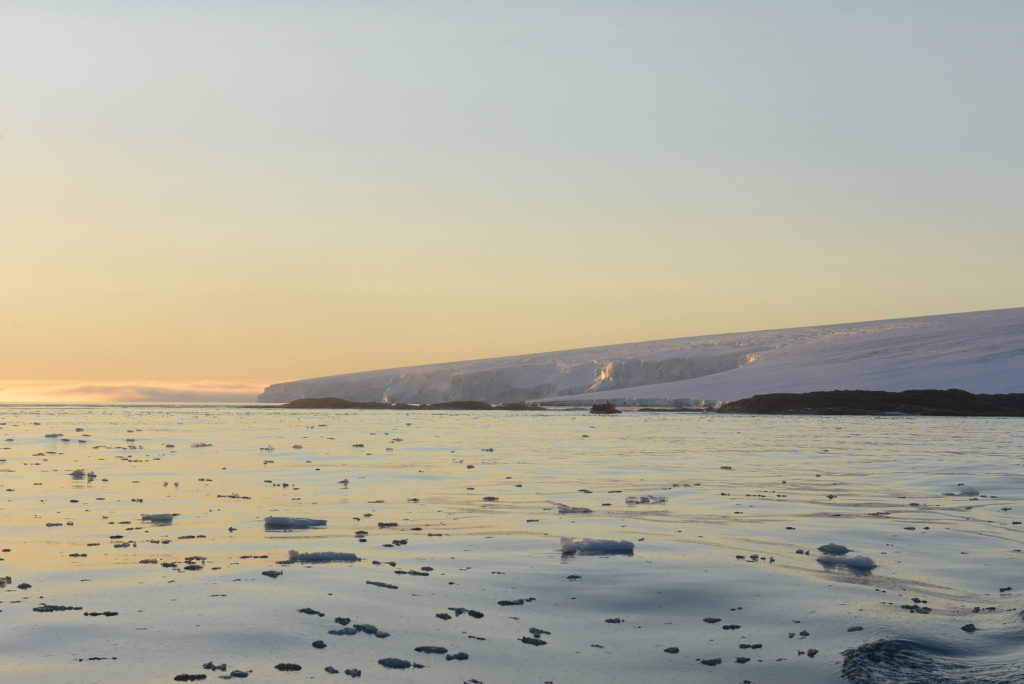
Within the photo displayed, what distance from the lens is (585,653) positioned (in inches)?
288

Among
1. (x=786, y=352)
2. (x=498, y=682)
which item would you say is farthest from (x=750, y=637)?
(x=786, y=352)

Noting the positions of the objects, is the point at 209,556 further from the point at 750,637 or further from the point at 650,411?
the point at 650,411

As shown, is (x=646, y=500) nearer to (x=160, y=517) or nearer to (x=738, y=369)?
(x=160, y=517)

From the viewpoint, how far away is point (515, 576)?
9.89m

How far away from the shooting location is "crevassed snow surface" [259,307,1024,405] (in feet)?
212

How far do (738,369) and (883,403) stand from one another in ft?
63.7

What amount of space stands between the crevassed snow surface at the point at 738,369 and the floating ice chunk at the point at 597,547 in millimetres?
52301

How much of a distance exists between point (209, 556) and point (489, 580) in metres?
3.28

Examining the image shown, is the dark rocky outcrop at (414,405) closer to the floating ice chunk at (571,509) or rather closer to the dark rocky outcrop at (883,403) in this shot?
the dark rocky outcrop at (883,403)

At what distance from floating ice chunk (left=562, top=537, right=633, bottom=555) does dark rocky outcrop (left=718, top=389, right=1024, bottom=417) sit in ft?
158

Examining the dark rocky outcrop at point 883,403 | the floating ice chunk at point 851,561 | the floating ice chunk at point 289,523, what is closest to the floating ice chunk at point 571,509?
the floating ice chunk at point 289,523

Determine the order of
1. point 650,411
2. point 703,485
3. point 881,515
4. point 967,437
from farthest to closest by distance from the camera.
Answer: point 650,411 → point 967,437 → point 703,485 → point 881,515

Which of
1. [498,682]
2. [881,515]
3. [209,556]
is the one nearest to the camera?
[498,682]

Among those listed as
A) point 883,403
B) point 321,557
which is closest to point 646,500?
point 321,557
